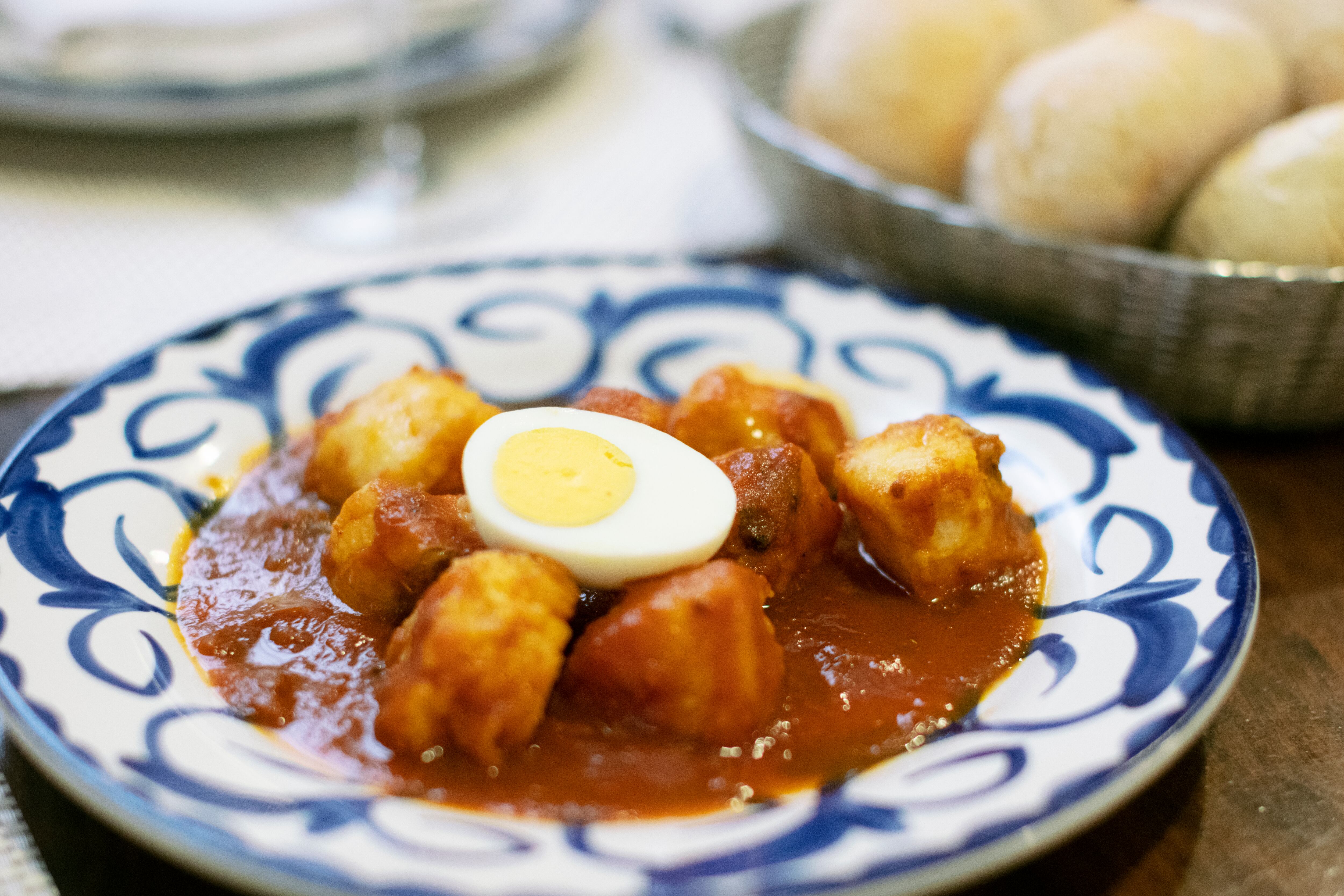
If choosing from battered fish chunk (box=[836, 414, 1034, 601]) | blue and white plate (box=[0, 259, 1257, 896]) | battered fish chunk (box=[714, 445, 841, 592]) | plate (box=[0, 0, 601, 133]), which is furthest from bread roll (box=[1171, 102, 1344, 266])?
plate (box=[0, 0, 601, 133])

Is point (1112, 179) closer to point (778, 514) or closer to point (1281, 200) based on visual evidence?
point (1281, 200)

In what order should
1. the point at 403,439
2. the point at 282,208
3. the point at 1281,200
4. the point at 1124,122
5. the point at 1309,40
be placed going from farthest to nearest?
the point at 282,208 → the point at 1309,40 → the point at 1124,122 → the point at 1281,200 → the point at 403,439

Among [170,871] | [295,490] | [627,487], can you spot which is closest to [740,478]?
[627,487]

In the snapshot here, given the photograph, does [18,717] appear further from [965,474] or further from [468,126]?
[468,126]

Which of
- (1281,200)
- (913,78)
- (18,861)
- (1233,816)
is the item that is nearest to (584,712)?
(18,861)

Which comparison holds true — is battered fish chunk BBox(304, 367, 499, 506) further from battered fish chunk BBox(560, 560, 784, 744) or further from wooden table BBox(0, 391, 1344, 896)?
wooden table BBox(0, 391, 1344, 896)

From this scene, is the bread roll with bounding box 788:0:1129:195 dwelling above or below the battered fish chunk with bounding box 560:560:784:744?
above
